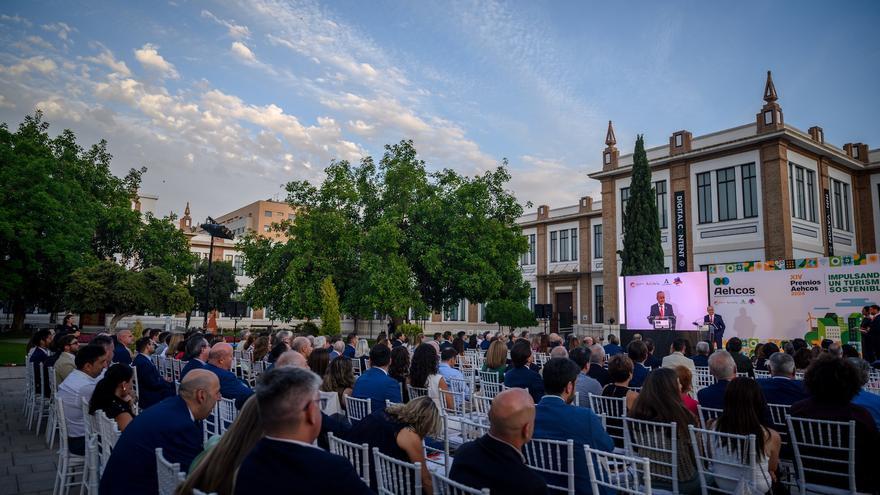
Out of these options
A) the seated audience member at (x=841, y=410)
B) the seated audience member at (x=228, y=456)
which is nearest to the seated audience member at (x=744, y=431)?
the seated audience member at (x=841, y=410)

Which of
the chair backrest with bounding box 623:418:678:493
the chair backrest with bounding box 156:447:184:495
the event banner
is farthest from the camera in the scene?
the event banner

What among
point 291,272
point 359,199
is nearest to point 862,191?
point 359,199

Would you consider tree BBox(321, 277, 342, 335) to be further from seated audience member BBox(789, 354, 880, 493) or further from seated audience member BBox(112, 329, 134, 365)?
seated audience member BBox(789, 354, 880, 493)

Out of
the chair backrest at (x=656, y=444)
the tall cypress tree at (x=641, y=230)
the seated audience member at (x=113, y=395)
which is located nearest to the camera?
the chair backrest at (x=656, y=444)

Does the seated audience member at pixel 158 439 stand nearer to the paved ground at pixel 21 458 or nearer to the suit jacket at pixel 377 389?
the suit jacket at pixel 377 389

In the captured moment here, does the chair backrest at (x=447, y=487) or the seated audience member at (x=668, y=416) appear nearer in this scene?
the chair backrest at (x=447, y=487)

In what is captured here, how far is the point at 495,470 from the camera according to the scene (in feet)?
8.24

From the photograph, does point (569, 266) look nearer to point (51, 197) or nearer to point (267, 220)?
point (51, 197)

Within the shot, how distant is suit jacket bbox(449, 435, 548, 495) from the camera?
96.8 inches

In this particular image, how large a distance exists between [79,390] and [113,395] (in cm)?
133

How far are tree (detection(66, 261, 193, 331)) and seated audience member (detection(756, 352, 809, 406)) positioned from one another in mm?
28144

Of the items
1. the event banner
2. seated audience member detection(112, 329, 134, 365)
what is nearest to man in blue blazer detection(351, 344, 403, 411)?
seated audience member detection(112, 329, 134, 365)

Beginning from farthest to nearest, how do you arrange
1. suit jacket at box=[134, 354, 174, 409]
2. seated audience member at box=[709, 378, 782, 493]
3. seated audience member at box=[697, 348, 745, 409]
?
suit jacket at box=[134, 354, 174, 409]
seated audience member at box=[697, 348, 745, 409]
seated audience member at box=[709, 378, 782, 493]

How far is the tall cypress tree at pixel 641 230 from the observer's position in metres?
25.8
